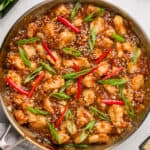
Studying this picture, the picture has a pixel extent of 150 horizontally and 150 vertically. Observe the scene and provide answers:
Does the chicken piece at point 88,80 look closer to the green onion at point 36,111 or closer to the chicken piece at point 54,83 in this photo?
the chicken piece at point 54,83

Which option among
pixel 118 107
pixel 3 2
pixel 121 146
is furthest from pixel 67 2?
pixel 121 146

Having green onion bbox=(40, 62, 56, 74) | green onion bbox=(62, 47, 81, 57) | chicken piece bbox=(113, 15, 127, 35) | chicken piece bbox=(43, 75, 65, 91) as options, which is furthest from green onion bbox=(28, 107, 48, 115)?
chicken piece bbox=(113, 15, 127, 35)

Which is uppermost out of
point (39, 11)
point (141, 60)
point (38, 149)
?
point (39, 11)

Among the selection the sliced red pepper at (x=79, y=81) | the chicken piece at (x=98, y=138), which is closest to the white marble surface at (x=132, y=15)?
the chicken piece at (x=98, y=138)

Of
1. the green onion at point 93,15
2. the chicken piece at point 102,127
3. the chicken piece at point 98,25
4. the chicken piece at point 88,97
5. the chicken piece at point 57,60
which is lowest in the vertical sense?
the chicken piece at point 102,127

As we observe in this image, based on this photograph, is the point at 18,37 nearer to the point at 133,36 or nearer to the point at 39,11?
the point at 39,11

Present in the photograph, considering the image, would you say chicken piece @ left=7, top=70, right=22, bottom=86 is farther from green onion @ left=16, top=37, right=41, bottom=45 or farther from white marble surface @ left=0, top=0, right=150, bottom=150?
white marble surface @ left=0, top=0, right=150, bottom=150

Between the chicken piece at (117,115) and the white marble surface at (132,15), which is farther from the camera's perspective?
the white marble surface at (132,15)
